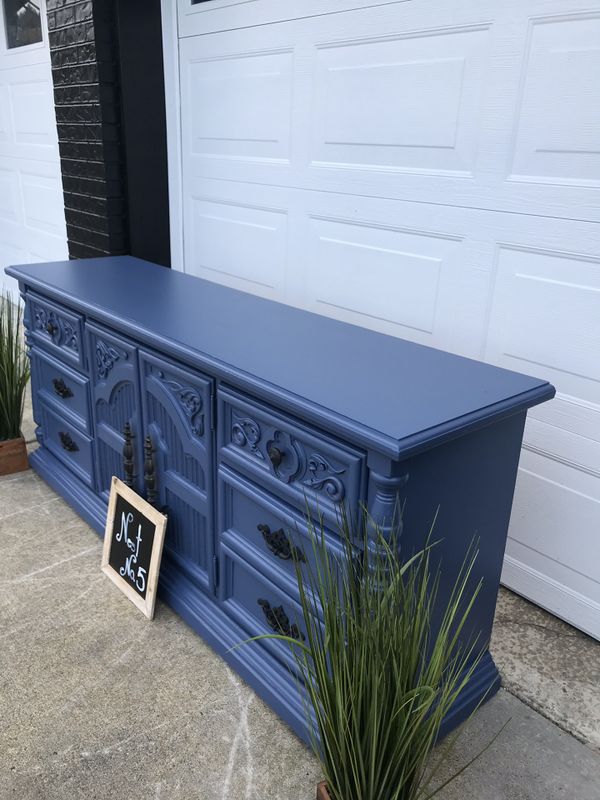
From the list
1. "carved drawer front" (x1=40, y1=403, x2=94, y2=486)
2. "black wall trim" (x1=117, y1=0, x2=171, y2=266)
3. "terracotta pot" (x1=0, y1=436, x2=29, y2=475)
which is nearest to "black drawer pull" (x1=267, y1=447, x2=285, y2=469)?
"carved drawer front" (x1=40, y1=403, x2=94, y2=486)

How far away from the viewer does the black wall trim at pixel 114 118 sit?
288 centimetres

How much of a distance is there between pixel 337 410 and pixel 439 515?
1.11 feet

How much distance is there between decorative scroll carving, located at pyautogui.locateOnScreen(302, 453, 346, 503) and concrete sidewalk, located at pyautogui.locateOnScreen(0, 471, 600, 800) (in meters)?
0.66

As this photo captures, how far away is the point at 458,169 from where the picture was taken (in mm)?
1979

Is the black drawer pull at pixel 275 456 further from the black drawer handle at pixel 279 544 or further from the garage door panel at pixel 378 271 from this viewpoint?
the garage door panel at pixel 378 271

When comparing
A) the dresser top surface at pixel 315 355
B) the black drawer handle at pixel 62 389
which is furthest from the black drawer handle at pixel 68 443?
the dresser top surface at pixel 315 355

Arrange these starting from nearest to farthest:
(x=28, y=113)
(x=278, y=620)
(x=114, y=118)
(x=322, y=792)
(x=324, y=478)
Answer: (x=322, y=792)
(x=324, y=478)
(x=278, y=620)
(x=114, y=118)
(x=28, y=113)

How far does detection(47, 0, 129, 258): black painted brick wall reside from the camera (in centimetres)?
288

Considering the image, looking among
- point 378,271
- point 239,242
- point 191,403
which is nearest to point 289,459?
point 191,403

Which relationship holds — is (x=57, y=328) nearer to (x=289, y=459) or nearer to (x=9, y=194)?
(x=289, y=459)

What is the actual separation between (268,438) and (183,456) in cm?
44

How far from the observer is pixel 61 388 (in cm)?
251

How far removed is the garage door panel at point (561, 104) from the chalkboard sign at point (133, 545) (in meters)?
1.47

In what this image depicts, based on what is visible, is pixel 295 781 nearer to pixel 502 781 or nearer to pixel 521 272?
pixel 502 781
